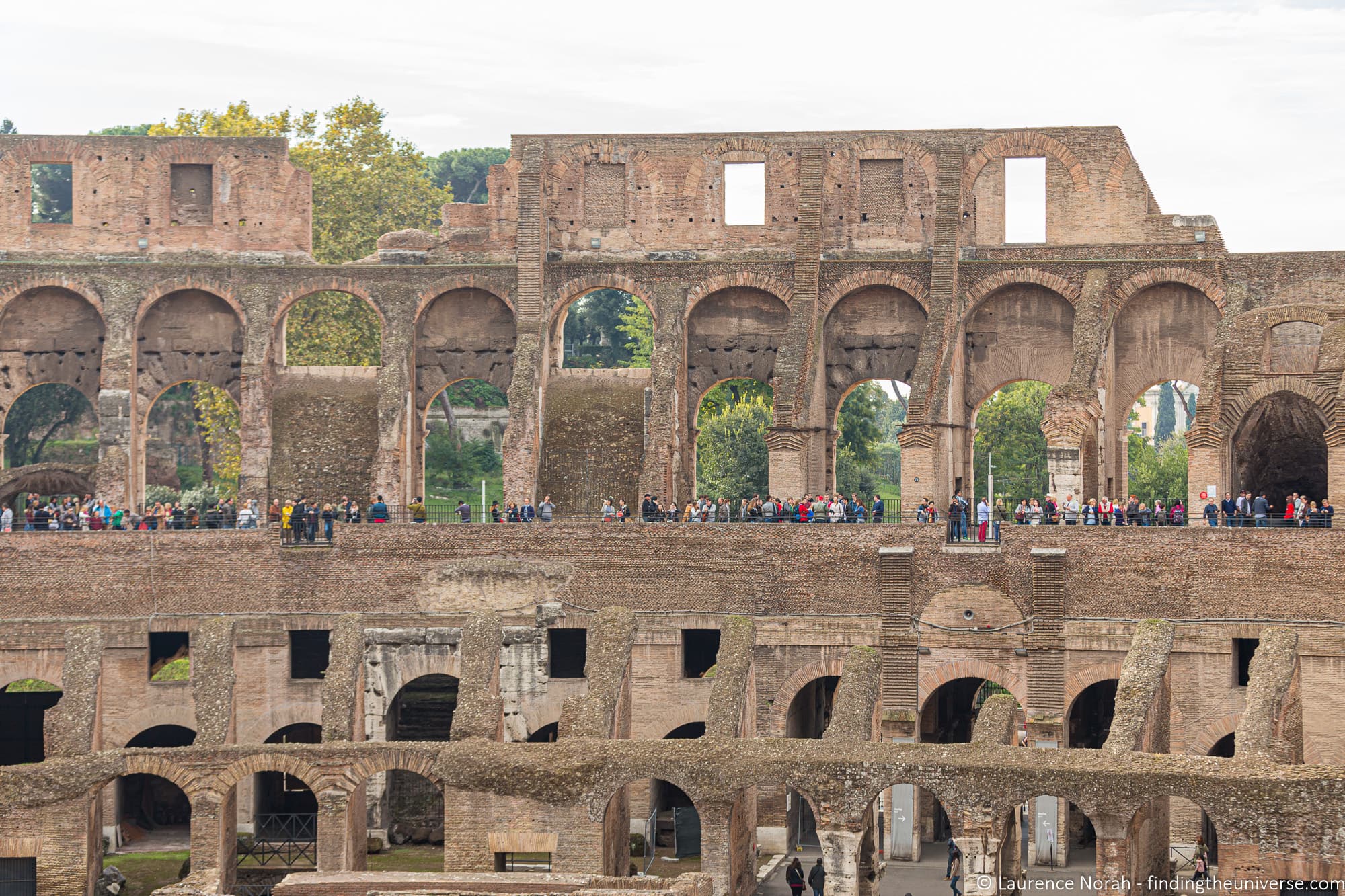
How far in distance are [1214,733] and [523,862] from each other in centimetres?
1232

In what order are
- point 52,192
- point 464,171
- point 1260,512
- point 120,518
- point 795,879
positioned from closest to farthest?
1. point 795,879
2. point 1260,512
3. point 120,518
4. point 52,192
5. point 464,171

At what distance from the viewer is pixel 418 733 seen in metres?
40.3

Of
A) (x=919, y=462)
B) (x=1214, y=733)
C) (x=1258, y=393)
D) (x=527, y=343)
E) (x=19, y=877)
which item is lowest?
(x=19, y=877)

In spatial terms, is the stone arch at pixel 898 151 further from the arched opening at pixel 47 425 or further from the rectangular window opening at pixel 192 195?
the arched opening at pixel 47 425

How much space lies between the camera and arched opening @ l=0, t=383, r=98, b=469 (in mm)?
60781

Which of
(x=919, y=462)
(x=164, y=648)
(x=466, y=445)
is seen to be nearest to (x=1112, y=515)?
(x=919, y=462)

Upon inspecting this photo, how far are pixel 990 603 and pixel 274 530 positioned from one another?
13903 millimetres

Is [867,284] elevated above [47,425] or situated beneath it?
elevated above

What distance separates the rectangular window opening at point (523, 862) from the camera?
1348 inches

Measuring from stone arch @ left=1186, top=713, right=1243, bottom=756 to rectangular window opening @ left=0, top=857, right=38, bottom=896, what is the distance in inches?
783

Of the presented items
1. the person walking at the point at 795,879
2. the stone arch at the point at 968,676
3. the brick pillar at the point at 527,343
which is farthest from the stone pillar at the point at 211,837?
the stone arch at the point at 968,676

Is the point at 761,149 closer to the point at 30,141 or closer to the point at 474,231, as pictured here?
the point at 474,231

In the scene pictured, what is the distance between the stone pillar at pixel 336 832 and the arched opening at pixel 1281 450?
18.8 metres

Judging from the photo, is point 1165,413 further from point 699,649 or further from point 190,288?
point 190,288
